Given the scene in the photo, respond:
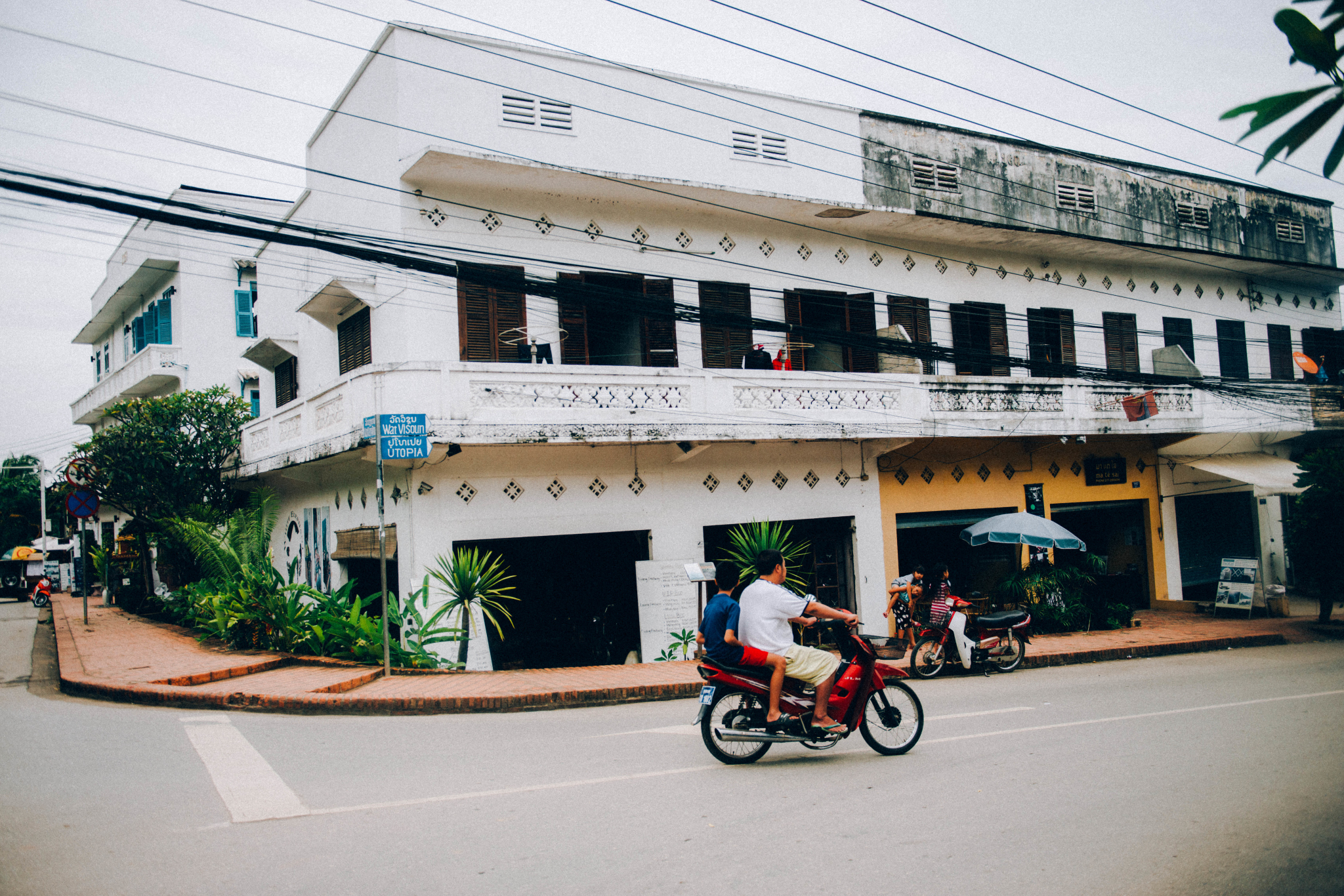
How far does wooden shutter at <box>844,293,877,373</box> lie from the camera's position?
16703 mm

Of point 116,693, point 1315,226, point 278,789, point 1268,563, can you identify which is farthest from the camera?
point 1315,226

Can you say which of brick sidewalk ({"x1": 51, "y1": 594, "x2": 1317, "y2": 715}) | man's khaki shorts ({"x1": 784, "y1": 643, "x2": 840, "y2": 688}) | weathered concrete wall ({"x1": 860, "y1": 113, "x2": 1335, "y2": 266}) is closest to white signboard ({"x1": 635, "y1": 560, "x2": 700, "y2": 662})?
brick sidewalk ({"x1": 51, "y1": 594, "x2": 1317, "y2": 715})

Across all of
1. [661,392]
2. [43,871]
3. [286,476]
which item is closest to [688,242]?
[661,392]

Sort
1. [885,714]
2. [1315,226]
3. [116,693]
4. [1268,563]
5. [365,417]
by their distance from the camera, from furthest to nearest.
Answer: [1315,226] < [1268,563] < [365,417] < [116,693] < [885,714]

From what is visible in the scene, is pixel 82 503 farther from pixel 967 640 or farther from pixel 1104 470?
pixel 1104 470

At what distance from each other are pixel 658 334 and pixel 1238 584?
12.9m

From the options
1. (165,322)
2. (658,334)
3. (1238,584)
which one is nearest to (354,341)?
(658,334)

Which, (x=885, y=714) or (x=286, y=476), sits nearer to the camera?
(x=885, y=714)

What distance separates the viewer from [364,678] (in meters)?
11.0

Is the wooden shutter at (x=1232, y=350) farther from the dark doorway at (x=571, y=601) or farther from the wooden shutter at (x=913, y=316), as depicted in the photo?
the dark doorway at (x=571, y=601)

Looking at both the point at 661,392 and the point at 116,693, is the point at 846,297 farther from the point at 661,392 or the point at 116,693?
the point at 116,693

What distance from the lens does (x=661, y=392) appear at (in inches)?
535

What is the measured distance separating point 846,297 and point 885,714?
10708 millimetres

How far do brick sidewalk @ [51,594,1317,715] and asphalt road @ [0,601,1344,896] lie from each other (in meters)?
0.71
